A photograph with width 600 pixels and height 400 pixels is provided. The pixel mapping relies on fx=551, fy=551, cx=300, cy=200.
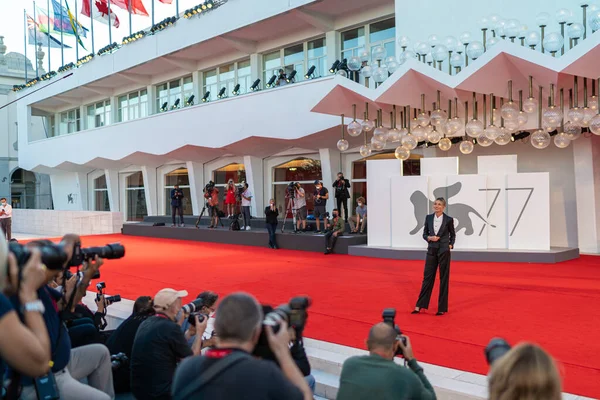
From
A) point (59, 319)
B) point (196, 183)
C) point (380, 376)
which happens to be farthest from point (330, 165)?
point (380, 376)

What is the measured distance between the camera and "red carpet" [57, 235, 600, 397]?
20.1ft

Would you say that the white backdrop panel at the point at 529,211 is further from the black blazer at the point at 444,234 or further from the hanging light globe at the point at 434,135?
the black blazer at the point at 444,234

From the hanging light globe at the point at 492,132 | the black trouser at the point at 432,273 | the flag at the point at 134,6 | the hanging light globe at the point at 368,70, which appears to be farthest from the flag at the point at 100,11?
the black trouser at the point at 432,273

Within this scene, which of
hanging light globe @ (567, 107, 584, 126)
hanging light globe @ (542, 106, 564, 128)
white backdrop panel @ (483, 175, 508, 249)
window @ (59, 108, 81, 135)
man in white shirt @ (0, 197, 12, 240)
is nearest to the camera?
hanging light globe @ (567, 107, 584, 126)

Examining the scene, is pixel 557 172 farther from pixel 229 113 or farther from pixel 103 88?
pixel 103 88

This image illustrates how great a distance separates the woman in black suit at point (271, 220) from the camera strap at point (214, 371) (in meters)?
14.7

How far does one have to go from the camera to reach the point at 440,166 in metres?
14.1

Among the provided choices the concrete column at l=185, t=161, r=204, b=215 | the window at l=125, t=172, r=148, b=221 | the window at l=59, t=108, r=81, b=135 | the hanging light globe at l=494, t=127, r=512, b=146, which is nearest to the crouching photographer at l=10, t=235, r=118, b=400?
the hanging light globe at l=494, t=127, r=512, b=146

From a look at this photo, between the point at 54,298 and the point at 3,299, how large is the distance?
1467 mm

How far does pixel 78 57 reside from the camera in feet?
101

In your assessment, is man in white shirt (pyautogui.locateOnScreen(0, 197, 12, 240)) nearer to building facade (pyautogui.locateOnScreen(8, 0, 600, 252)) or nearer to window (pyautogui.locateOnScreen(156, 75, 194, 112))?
building facade (pyautogui.locateOnScreen(8, 0, 600, 252))

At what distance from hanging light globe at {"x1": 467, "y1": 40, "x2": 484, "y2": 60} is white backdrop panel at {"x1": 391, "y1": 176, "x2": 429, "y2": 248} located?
11.4 ft

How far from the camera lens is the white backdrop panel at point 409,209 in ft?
45.7

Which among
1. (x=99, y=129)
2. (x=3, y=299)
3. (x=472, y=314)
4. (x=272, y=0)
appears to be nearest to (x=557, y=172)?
(x=472, y=314)
